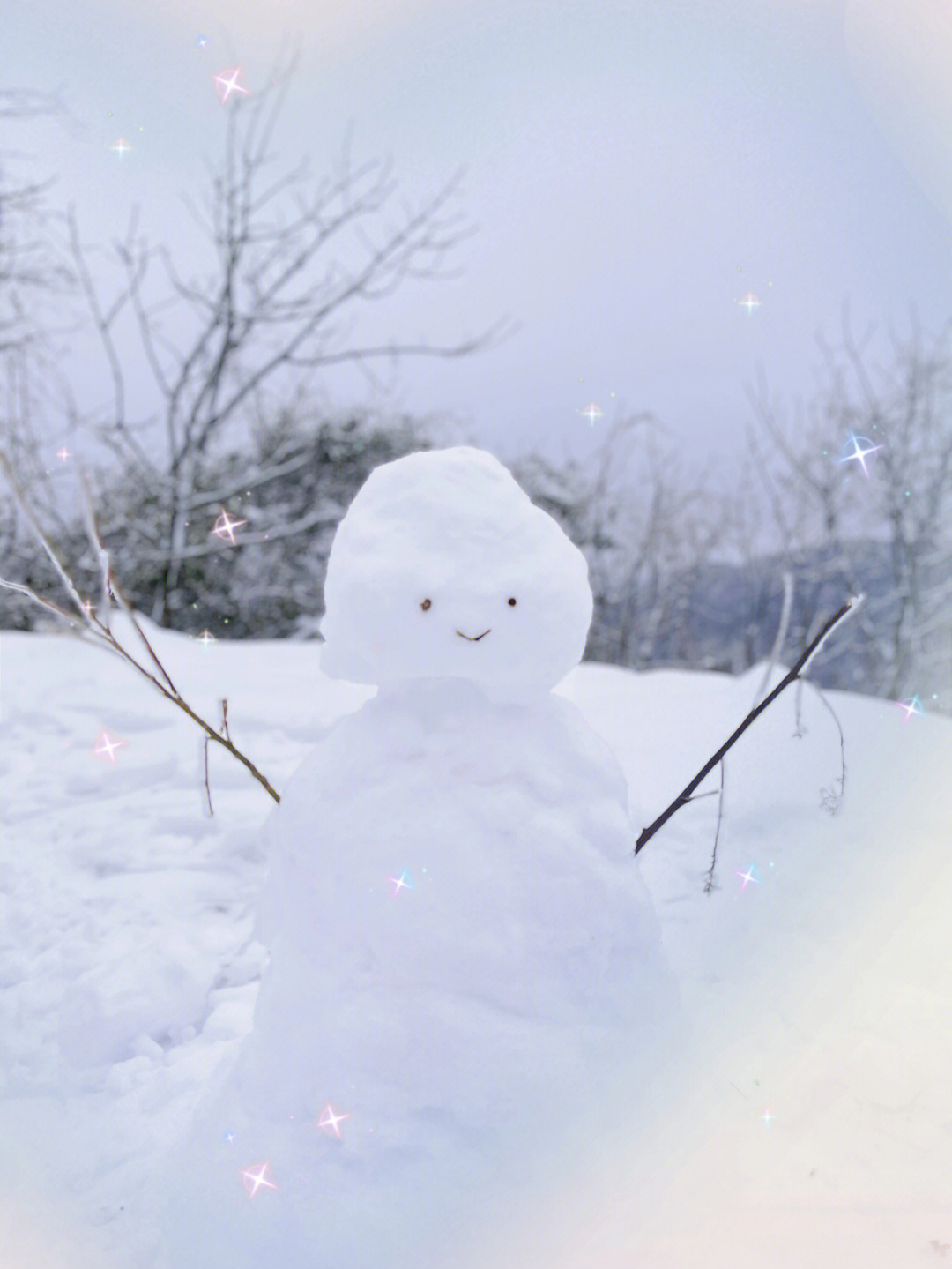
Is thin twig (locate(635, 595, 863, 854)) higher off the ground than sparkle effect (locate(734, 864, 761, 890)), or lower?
higher

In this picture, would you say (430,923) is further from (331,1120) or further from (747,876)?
(747,876)

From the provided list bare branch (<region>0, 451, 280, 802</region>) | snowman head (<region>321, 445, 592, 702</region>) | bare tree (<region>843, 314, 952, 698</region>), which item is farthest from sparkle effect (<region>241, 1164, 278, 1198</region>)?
bare tree (<region>843, 314, 952, 698</region>)

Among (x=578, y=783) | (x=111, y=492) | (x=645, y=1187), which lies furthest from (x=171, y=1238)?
(x=111, y=492)

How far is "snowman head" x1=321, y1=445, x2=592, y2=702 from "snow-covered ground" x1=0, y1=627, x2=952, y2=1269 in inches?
31.6

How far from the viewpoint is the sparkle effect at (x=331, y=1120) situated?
142cm

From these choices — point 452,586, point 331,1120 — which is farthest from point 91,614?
point 331,1120

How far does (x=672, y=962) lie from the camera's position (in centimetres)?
192

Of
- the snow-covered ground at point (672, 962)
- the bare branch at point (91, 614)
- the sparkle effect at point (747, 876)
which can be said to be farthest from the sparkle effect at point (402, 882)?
the sparkle effect at point (747, 876)

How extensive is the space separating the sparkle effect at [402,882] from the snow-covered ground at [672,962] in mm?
474

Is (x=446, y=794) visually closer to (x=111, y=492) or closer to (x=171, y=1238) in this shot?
(x=171, y=1238)

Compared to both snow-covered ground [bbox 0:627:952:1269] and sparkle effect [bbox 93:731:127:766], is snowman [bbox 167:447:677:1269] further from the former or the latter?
sparkle effect [bbox 93:731:127:766]

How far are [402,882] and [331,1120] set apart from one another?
42 centimetres

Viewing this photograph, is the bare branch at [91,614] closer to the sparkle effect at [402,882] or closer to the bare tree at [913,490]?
the sparkle effect at [402,882]

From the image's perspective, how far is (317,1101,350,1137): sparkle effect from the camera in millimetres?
1416
